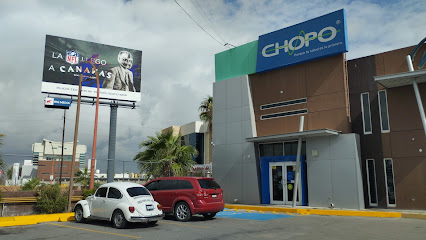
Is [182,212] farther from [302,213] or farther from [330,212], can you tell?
[330,212]

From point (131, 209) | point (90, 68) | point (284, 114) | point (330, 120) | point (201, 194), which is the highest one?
point (90, 68)

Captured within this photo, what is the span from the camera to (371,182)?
18.1 meters

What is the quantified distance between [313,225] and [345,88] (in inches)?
333

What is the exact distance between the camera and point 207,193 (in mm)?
14469

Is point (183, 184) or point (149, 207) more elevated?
point (183, 184)

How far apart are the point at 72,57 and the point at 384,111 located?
2598cm

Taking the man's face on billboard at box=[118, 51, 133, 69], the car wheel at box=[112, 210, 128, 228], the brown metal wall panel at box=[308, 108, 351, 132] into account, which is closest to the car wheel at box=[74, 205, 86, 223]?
the car wheel at box=[112, 210, 128, 228]

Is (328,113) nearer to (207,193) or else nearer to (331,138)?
(331,138)

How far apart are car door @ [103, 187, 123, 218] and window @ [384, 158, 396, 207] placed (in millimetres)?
12876

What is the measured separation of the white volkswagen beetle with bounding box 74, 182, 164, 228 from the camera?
12.3 m

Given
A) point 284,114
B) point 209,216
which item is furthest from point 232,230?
point 284,114

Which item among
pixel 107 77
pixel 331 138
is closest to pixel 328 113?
pixel 331 138

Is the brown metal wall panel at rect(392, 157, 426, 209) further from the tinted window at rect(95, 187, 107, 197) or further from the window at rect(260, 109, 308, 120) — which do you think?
the tinted window at rect(95, 187, 107, 197)

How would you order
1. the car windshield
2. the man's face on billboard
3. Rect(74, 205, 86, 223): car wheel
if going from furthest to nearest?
1. the man's face on billboard
2. Rect(74, 205, 86, 223): car wheel
3. the car windshield
